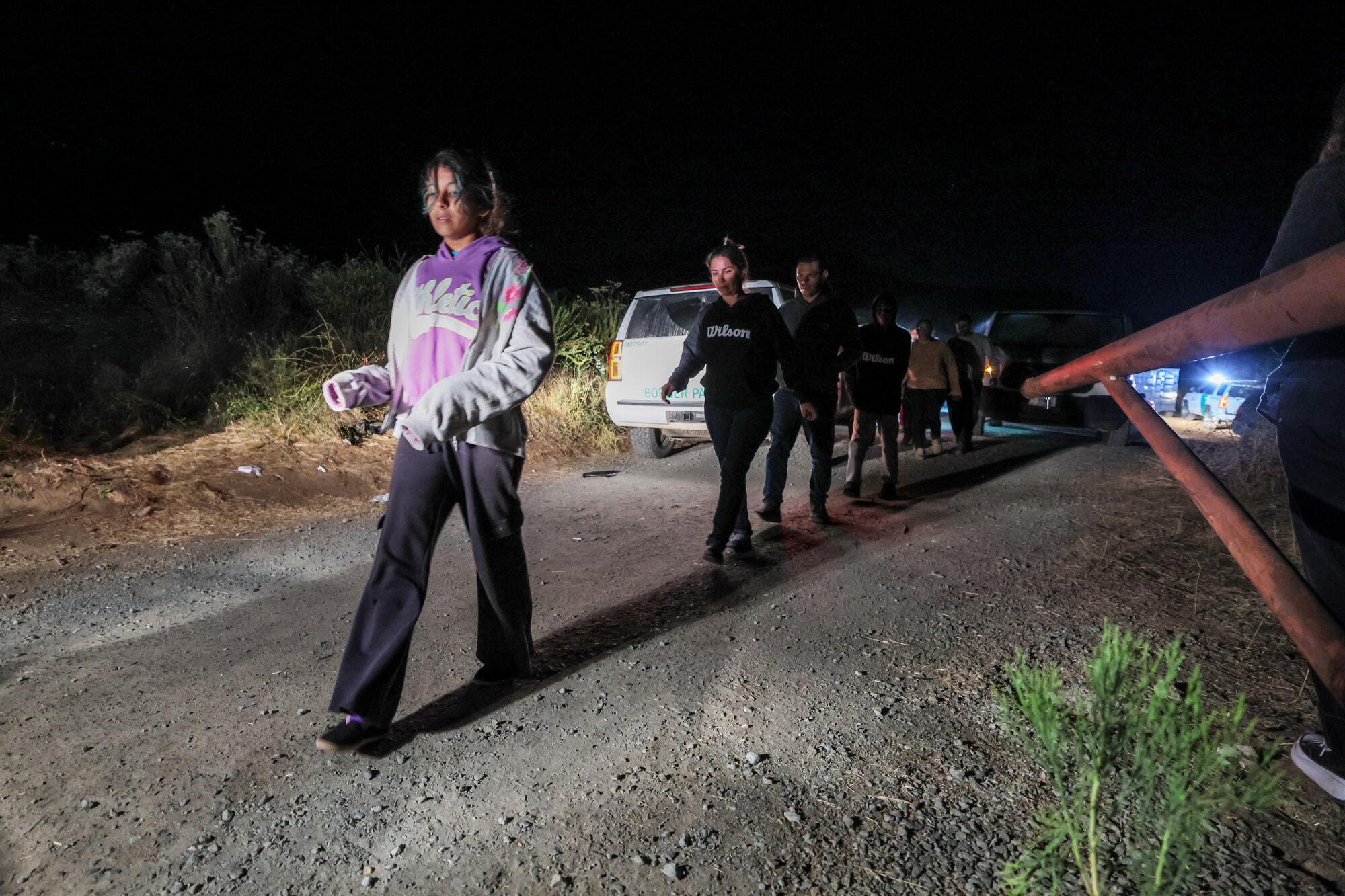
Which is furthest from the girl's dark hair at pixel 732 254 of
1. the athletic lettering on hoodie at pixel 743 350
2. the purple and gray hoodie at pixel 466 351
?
the purple and gray hoodie at pixel 466 351

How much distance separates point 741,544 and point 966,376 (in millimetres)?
5585

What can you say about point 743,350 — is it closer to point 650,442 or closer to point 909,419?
point 650,442

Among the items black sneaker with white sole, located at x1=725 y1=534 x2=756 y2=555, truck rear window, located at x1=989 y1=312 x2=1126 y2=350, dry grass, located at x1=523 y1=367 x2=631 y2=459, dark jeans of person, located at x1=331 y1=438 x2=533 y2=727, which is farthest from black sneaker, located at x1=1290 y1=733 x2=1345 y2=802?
truck rear window, located at x1=989 y1=312 x2=1126 y2=350

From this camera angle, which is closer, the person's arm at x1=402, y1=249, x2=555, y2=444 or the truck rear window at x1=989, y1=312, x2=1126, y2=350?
the person's arm at x1=402, y1=249, x2=555, y2=444

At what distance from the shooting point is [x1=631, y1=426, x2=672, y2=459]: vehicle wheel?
28.2 feet

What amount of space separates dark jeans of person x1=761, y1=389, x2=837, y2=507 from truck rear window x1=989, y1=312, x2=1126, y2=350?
587 cm

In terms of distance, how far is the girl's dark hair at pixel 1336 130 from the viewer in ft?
6.64

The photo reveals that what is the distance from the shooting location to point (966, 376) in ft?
30.6

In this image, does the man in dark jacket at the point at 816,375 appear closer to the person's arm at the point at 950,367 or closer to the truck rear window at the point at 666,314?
the truck rear window at the point at 666,314

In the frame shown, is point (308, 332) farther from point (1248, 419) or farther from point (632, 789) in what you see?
point (1248, 419)

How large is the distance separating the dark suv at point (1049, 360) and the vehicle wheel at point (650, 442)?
428 cm

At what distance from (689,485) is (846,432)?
3.30 m

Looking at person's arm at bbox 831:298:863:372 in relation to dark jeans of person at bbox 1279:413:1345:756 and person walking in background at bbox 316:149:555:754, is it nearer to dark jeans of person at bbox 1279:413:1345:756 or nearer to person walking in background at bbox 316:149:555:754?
person walking in background at bbox 316:149:555:754

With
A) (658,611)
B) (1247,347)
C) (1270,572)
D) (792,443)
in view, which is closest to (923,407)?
(792,443)
